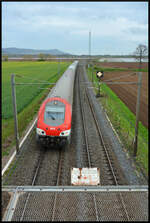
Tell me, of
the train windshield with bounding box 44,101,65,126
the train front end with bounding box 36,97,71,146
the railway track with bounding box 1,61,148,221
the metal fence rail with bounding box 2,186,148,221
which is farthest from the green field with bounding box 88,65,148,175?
the train windshield with bounding box 44,101,65,126

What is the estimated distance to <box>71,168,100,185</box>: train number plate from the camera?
9773mm

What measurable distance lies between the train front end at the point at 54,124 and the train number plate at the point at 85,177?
2.86 meters

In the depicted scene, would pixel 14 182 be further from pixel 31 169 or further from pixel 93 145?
pixel 93 145

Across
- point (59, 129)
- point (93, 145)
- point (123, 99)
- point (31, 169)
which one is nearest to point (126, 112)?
point (123, 99)

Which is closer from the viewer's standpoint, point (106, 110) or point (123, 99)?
point (106, 110)

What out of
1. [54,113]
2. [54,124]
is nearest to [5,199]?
[54,124]

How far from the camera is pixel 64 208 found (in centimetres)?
812

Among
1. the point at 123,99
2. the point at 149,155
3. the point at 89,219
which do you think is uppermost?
the point at 123,99

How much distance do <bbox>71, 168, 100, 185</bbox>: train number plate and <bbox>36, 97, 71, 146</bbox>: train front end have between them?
2.86 meters

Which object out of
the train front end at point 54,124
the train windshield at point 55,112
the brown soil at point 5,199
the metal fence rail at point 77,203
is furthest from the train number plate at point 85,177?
the train windshield at point 55,112

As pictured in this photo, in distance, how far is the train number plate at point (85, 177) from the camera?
9.77m

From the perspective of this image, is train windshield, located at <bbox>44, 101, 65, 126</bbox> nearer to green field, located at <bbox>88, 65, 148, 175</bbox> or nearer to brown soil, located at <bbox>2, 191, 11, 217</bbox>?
brown soil, located at <bbox>2, 191, 11, 217</bbox>

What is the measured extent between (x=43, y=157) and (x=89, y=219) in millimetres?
5772

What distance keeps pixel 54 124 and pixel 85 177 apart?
395 centimetres
